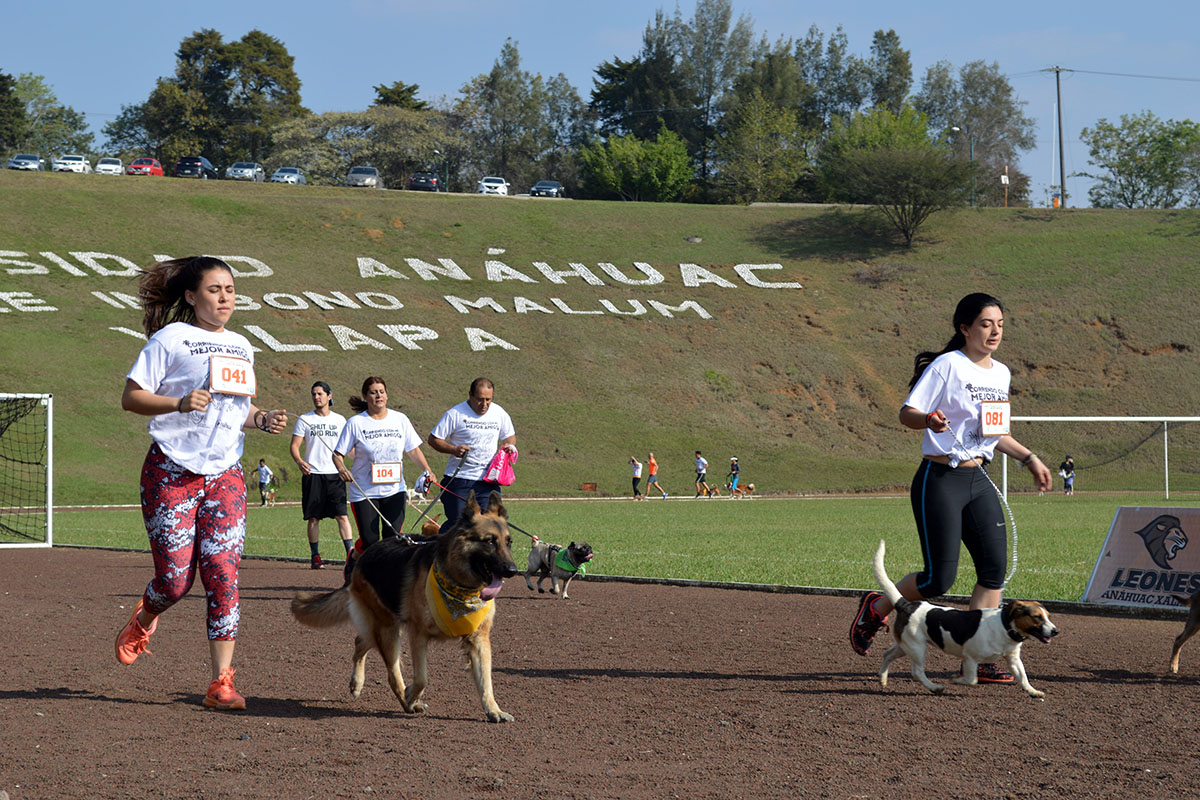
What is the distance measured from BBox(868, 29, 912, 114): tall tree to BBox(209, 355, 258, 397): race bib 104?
366 feet

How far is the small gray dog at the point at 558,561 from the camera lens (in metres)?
11.8

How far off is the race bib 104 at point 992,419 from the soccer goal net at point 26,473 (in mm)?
16671

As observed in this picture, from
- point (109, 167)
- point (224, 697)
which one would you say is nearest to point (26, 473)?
point (224, 697)

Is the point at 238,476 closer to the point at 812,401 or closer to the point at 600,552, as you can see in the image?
the point at 600,552

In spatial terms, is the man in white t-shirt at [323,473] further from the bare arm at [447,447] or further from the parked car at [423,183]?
the parked car at [423,183]

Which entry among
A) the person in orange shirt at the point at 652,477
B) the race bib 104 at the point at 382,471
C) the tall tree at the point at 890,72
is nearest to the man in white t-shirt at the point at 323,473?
the race bib 104 at the point at 382,471

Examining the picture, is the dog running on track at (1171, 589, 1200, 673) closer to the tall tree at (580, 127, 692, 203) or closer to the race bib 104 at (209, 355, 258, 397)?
the race bib 104 at (209, 355, 258, 397)

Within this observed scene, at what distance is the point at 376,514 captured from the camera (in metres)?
10.8

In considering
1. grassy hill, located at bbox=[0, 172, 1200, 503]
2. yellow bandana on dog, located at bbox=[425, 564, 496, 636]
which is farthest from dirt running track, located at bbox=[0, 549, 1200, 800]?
grassy hill, located at bbox=[0, 172, 1200, 503]

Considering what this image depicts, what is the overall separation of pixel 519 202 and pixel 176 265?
212ft

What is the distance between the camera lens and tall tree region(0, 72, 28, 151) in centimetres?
8650

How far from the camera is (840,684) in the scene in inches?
275

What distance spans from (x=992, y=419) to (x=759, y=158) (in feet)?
254

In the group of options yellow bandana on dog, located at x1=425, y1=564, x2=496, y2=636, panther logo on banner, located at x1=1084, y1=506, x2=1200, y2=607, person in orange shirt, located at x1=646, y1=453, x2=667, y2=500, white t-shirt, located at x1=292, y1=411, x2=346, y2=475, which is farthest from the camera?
person in orange shirt, located at x1=646, y1=453, x2=667, y2=500
